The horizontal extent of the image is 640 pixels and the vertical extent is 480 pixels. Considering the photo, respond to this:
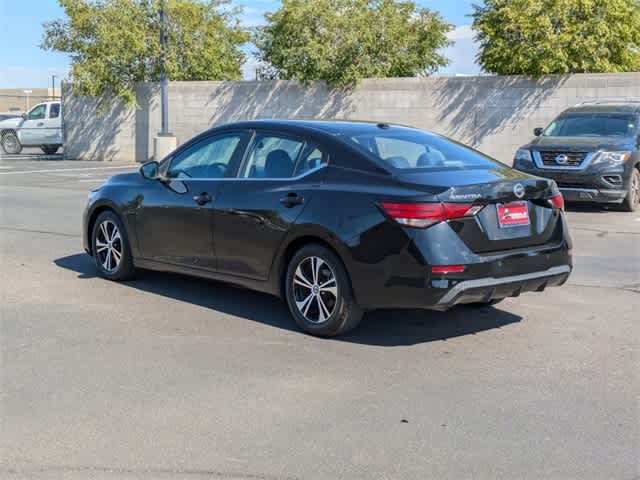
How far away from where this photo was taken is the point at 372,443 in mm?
4457

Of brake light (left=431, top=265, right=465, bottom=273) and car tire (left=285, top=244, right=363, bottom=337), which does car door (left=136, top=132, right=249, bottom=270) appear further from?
brake light (left=431, top=265, right=465, bottom=273)

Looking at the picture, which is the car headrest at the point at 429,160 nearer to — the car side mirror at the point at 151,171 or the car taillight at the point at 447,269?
the car taillight at the point at 447,269

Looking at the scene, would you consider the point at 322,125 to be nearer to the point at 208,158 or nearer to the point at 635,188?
the point at 208,158

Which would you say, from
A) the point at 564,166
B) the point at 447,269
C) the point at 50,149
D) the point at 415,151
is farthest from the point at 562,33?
the point at 50,149

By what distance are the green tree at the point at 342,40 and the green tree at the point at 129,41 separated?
95.2 inches

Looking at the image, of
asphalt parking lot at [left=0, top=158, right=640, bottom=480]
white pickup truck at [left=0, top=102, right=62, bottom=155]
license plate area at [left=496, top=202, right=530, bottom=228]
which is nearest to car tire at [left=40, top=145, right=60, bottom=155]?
white pickup truck at [left=0, top=102, right=62, bottom=155]

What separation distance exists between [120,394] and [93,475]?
1187 mm

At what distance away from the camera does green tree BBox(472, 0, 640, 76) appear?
76.7 feet

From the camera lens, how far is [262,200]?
6.86 metres

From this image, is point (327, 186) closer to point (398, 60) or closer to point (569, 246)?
point (569, 246)

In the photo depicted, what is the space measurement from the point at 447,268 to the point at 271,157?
1.84 metres

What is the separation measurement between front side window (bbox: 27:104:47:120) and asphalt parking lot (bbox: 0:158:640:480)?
1016 inches

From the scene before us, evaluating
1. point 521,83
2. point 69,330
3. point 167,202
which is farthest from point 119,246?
point 521,83

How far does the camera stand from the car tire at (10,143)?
34.0 metres
